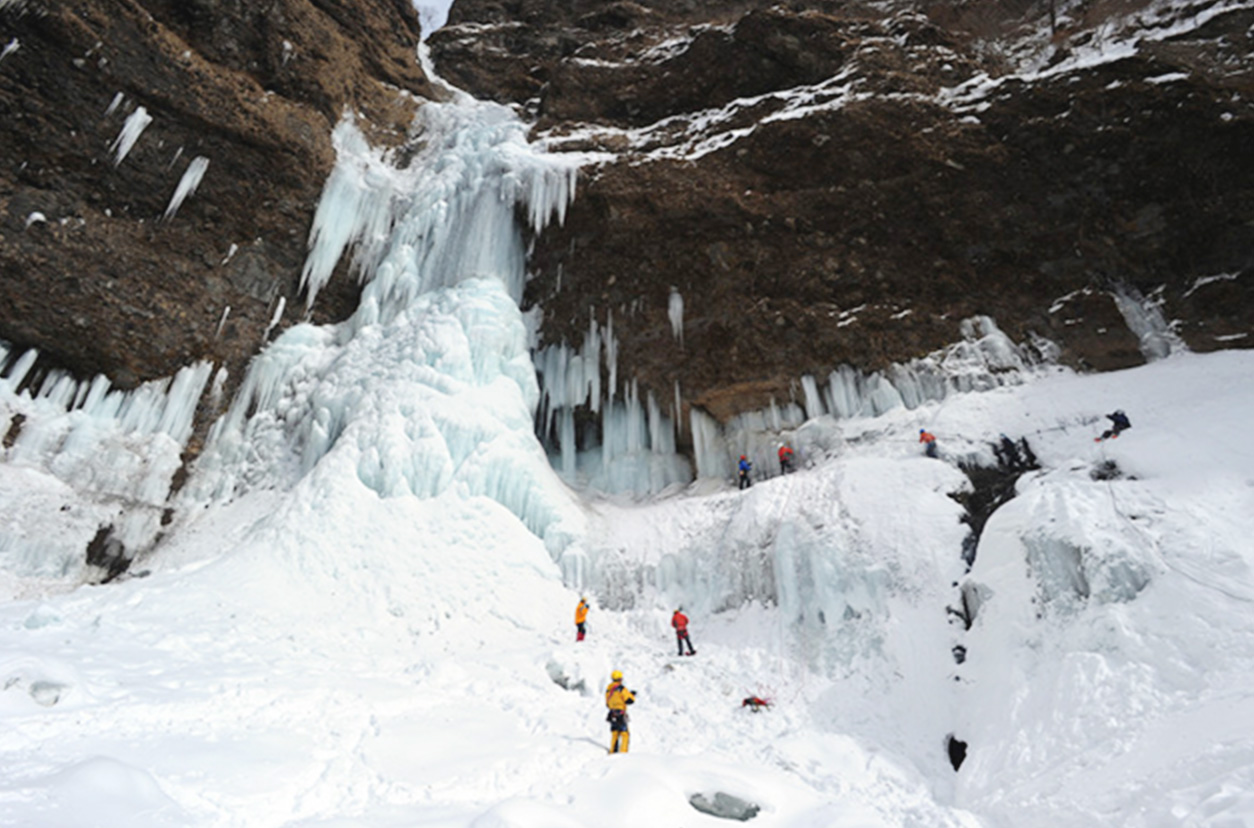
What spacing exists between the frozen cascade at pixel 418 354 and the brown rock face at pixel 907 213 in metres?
2.21

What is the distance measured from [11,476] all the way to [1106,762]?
20.4 m

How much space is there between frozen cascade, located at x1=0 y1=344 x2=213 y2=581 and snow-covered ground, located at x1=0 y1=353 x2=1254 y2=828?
6.03 ft

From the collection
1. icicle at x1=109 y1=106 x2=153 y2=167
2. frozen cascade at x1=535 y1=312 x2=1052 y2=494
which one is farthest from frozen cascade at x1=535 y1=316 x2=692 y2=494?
icicle at x1=109 y1=106 x2=153 y2=167

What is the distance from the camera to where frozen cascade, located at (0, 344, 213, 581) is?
1440 cm

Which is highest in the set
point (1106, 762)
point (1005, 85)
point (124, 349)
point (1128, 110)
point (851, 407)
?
point (1005, 85)

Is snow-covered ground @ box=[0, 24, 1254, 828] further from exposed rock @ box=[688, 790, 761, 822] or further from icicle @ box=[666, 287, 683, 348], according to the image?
icicle @ box=[666, 287, 683, 348]

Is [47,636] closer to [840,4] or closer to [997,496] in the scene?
[997,496]

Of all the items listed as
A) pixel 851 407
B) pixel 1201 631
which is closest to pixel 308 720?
pixel 1201 631

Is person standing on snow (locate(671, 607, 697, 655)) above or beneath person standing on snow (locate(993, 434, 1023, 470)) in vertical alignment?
beneath

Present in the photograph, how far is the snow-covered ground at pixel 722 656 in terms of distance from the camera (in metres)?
5.57

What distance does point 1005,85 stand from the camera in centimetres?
1900

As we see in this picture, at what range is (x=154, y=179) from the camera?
59.3 feet

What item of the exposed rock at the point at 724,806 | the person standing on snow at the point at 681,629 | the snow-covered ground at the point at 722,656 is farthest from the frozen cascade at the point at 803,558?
the exposed rock at the point at 724,806

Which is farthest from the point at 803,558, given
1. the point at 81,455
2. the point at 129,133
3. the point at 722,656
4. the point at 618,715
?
the point at 129,133
